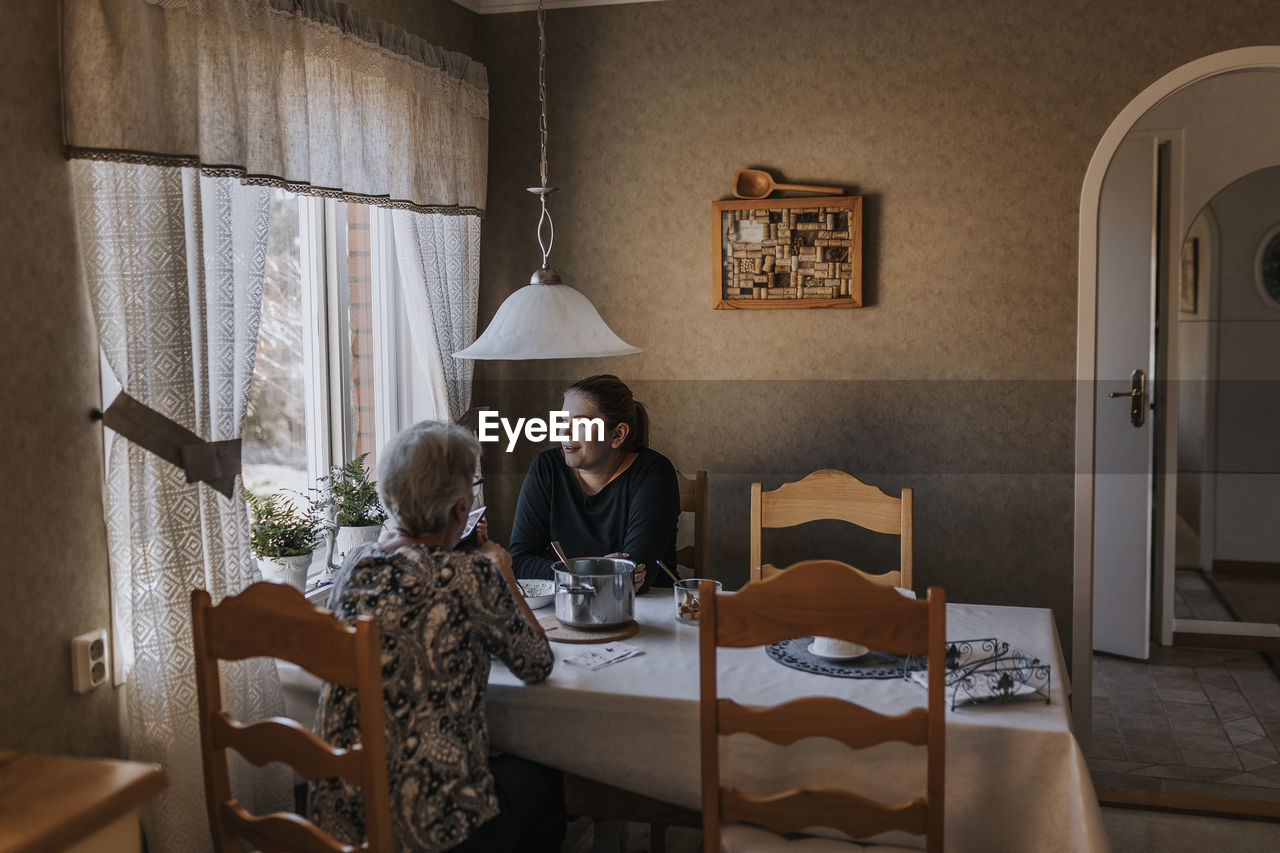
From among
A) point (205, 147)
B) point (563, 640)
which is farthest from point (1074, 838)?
point (205, 147)

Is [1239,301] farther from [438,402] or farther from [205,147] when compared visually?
[205,147]

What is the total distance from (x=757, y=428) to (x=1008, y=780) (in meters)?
1.76

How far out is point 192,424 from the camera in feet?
6.64

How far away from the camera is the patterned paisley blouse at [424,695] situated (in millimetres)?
1639

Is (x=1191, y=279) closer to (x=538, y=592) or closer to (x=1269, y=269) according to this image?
(x=1269, y=269)

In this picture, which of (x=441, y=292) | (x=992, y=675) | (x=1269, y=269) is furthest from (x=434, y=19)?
(x=1269, y=269)

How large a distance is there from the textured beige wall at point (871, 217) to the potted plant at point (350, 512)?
96cm

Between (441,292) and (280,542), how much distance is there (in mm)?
1068

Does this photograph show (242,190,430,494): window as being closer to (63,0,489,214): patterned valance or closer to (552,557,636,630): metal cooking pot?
(63,0,489,214): patterned valance

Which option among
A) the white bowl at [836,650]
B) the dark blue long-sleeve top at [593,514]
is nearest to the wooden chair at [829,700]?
the white bowl at [836,650]

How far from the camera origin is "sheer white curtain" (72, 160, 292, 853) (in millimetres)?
1906

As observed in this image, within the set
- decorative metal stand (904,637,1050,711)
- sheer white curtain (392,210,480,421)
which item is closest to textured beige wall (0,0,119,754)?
sheer white curtain (392,210,480,421)

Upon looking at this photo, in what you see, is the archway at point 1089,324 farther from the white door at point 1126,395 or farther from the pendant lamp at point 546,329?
the pendant lamp at point 546,329

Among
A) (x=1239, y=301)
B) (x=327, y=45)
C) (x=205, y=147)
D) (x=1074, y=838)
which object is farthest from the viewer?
(x=1239, y=301)
